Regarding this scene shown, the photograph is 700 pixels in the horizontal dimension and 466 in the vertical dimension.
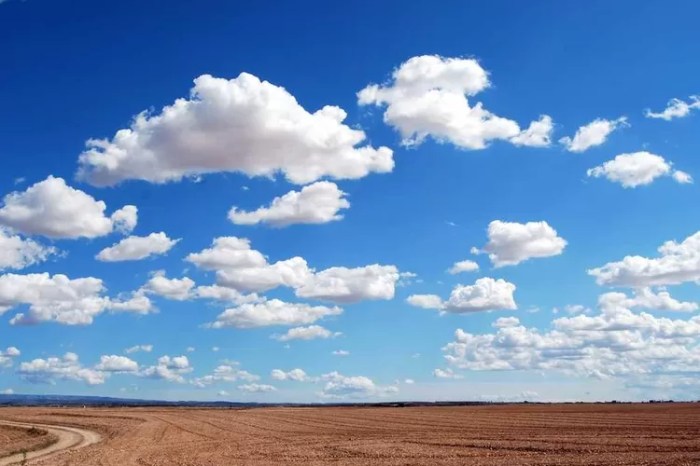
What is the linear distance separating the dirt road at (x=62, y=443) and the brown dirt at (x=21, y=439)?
0.82 meters

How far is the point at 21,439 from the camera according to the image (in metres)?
64.2

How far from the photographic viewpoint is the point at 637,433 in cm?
5075

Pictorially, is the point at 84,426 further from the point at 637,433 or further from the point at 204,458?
the point at 637,433

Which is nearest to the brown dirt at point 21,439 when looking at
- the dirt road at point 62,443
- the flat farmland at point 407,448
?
the dirt road at point 62,443

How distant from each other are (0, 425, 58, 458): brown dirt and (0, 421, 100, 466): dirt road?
82 cm

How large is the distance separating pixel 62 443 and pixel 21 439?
24.6 feet

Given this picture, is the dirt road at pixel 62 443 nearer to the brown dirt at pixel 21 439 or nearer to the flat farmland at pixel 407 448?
the brown dirt at pixel 21 439

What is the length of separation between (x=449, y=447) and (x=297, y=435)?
695 inches

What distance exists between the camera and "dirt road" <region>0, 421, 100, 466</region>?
151 feet

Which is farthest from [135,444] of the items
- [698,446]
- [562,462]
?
[698,446]

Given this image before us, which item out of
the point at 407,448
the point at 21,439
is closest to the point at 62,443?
the point at 21,439

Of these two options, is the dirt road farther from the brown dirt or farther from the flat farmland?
the flat farmland

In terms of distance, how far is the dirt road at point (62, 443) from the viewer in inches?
1809

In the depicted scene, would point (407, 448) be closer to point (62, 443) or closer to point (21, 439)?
point (62, 443)
